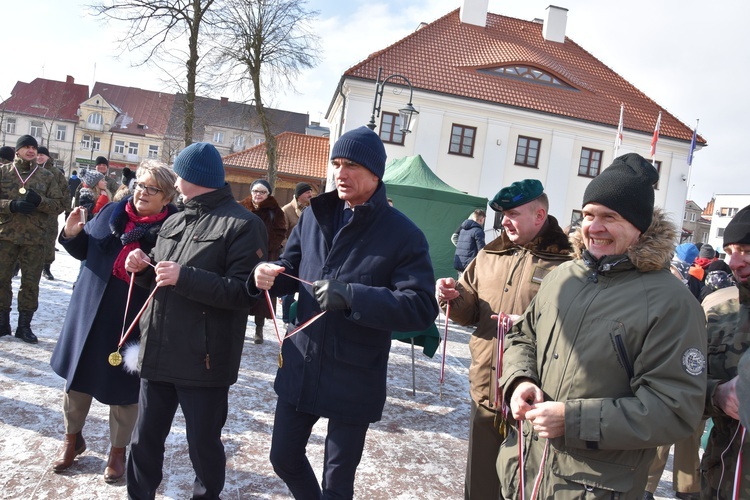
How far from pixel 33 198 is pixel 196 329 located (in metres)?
4.10

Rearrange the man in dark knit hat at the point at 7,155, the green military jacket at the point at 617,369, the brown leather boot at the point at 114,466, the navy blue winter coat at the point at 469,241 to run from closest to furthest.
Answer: the green military jacket at the point at 617,369 → the brown leather boot at the point at 114,466 → the man in dark knit hat at the point at 7,155 → the navy blue winter coat at the point at 469,241

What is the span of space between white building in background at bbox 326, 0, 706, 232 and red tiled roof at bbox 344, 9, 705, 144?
62mm

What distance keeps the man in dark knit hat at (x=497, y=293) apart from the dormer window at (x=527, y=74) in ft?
82.0

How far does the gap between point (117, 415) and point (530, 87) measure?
26.1 meters

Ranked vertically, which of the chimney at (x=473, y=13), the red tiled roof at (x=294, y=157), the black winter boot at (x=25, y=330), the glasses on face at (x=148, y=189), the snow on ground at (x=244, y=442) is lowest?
the snow on ground at (x=244, y=442)

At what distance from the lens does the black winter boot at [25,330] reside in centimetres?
587

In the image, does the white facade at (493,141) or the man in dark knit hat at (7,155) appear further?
the white facade at (493,141)

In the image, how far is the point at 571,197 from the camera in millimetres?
26156

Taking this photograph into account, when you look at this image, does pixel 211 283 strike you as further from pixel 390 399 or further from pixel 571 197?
pixel 571 197

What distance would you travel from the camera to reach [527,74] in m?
26.9

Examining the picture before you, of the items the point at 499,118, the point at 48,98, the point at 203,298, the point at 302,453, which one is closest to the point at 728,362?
the point at 302,453

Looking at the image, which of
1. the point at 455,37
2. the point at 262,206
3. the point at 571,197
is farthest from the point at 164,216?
the point at 455,37

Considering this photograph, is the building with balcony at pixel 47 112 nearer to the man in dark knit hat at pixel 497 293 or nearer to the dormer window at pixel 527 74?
the dormer window at pixel 527 74

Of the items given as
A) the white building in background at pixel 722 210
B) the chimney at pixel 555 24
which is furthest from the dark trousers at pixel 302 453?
the white building in background at pixel 722 210
